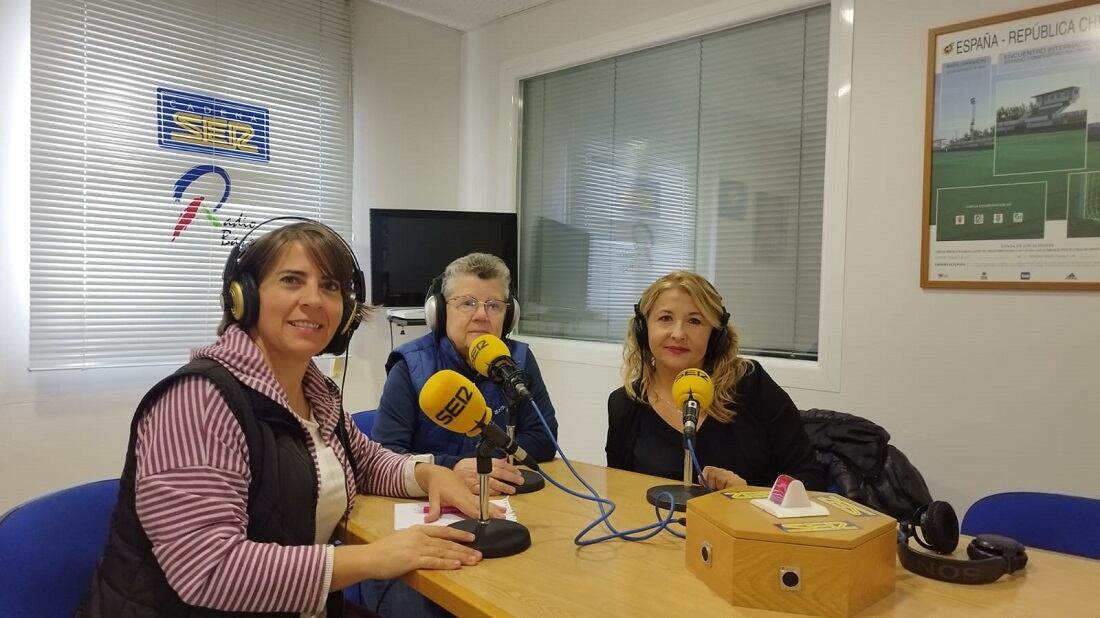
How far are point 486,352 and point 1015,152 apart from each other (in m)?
2.07

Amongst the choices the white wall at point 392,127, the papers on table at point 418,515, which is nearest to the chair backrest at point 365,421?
the papers on table at point 418,515

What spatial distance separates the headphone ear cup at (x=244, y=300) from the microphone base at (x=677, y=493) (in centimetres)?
92

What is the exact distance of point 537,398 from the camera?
220 centimetres

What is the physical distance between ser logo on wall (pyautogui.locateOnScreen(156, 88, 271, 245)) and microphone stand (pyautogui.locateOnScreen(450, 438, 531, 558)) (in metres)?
2.61

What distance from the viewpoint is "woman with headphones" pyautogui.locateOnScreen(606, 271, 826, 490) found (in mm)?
1948

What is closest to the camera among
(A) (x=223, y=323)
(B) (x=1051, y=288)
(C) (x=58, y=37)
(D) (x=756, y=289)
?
(A) (x=223, y=323)

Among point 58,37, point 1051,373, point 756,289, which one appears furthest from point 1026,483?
point 58,37

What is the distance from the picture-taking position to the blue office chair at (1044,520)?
1.67 metres

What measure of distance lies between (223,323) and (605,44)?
2895mm

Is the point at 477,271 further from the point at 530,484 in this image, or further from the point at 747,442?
the point at 747,442

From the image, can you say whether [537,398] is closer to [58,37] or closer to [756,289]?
[756,289]

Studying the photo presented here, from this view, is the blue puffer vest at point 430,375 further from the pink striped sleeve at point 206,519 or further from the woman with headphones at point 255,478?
the pink striped sleeve at point 206,519

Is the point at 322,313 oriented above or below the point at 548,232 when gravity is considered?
below

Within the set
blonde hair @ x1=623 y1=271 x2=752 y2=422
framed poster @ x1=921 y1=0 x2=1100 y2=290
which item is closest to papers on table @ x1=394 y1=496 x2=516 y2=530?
blonde hair @ x1=623 y1=271 x2=752 y2=422
